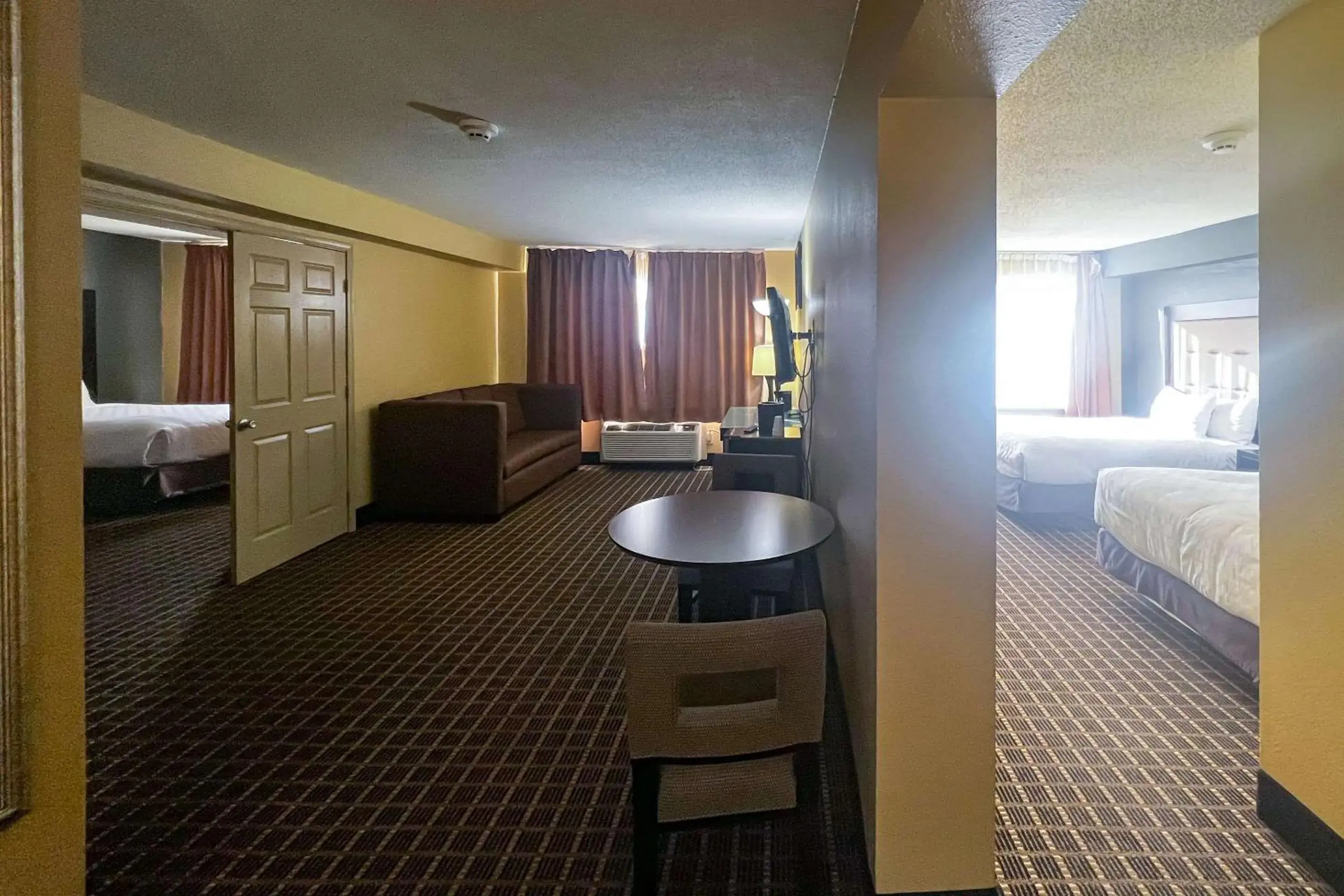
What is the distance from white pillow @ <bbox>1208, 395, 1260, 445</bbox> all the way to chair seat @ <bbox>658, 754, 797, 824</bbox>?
4.99 m

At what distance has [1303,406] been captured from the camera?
1.71 meters

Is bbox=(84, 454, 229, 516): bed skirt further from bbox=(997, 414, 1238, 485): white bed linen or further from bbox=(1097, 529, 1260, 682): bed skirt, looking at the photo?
bbox=(1097, 529, 1260, 682): bed skirt

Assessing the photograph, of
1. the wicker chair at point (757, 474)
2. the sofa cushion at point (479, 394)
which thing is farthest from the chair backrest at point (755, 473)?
the sofa cushion at point (479, 394)

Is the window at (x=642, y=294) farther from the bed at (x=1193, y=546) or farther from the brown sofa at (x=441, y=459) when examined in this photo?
the bed at (x=1193, y=546)

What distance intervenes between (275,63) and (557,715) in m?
2.37

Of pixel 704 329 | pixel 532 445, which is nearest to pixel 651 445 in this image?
pixel 704 329

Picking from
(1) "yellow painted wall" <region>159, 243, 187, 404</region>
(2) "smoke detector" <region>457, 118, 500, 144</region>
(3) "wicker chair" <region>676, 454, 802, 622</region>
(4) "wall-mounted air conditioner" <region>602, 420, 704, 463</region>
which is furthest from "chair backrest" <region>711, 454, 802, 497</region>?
(1) "yellow painted wall" <region>159, 243, 187, 404</region>

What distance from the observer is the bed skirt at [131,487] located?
214 inches

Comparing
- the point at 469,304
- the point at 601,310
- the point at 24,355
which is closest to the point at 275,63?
the point at 24,355

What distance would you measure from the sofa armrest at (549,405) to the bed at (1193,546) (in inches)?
178

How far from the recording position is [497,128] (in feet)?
10.3

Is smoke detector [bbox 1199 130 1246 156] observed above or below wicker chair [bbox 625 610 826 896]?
above

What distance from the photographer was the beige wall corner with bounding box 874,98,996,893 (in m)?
1.52

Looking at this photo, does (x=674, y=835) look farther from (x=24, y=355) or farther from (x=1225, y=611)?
(x=1225, y=611)
